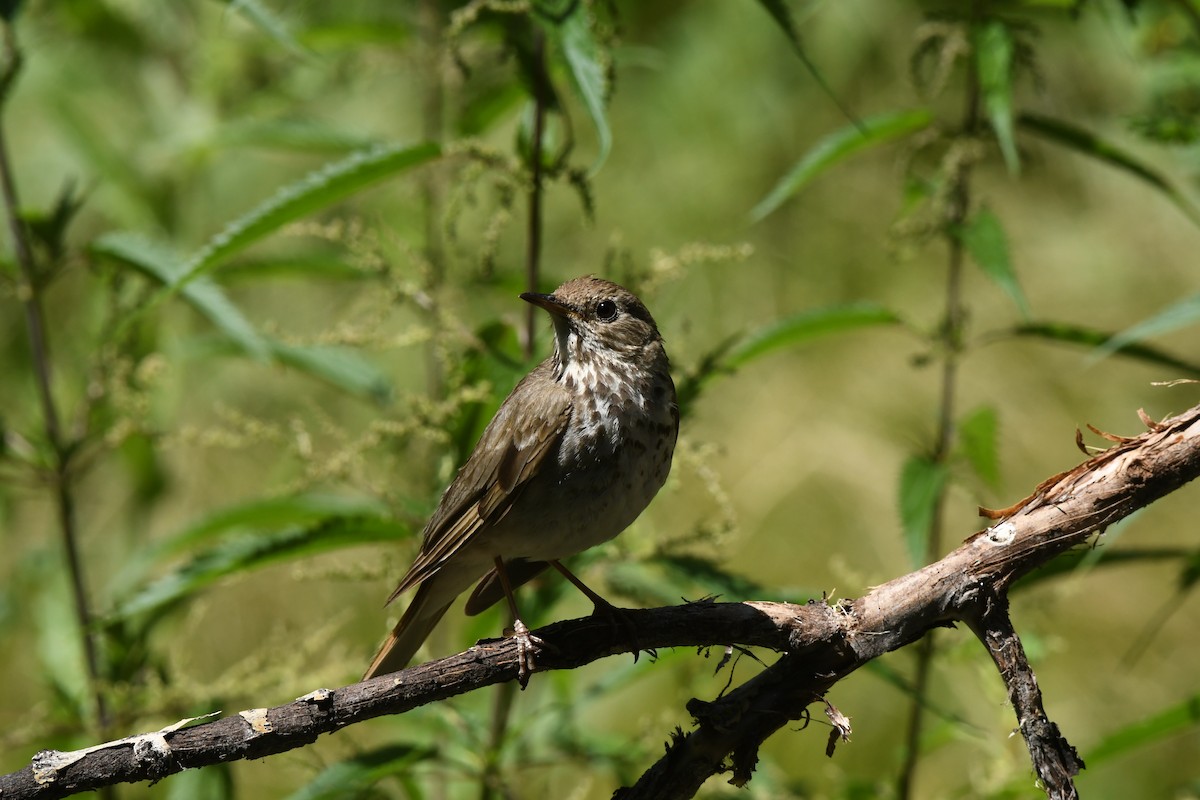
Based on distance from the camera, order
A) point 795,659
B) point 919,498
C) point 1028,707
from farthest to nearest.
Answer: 1. point 919,498
2. point 795,659
3. point 1028,707

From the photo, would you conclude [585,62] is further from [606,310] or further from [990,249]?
[990,249]

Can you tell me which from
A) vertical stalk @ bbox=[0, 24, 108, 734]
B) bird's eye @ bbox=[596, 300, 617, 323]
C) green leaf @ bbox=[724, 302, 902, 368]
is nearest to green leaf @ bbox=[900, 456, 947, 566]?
green leaf @ bbox=[724, 302, 902, 368]

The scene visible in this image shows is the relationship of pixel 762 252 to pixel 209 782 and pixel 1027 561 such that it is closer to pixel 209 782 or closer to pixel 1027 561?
pixel 209 782

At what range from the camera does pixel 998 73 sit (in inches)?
118

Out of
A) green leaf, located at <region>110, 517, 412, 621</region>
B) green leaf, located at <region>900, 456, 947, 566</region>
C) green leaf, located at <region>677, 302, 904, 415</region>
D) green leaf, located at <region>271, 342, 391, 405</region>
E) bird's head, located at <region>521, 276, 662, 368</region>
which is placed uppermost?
green leaf, located at <region>271, 342, 391, 405</region>

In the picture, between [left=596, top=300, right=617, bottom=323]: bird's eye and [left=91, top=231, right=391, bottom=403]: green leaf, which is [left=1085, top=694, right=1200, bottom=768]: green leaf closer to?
[left=596, top=300, right=617, bottom=323]: bird's eye

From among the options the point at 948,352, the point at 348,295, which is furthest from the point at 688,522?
the point at 948,352

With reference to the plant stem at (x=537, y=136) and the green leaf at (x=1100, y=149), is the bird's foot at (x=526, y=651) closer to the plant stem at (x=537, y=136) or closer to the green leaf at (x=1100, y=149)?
the plant stem at (x=537, y=136)

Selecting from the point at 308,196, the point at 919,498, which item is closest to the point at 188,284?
the point at 308,196

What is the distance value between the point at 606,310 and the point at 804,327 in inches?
20.0

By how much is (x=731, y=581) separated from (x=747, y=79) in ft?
15.9

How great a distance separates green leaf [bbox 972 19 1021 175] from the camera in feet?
9.45

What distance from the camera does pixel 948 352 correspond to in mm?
3412

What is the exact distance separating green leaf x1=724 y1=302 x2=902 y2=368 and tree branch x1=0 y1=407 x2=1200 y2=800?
3.20ft
